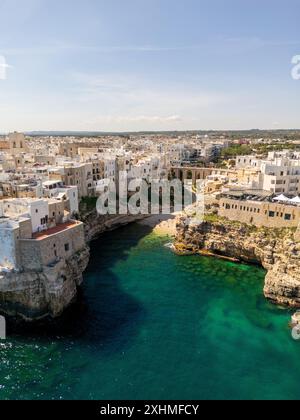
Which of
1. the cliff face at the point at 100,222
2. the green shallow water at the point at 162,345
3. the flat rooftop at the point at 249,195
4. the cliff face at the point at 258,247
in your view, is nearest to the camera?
the green shallow water at the point at 162,345

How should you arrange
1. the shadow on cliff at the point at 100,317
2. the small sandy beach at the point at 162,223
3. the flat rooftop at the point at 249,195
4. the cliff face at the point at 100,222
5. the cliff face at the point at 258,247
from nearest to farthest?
the shadow on cliff at the point at 100,317
the cliff face at the point at 258,247
the flat rooftop at the point at 249,195
the cliff face at the point at 100,222
the small sandy beach at the point at 162,223

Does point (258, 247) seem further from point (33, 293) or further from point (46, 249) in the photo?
point (33, 293)

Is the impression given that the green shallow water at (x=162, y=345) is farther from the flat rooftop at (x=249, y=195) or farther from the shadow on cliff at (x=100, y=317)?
the flat rooftop at (x=249, y=195)

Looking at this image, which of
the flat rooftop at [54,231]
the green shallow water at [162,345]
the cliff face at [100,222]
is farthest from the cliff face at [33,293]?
the cliff face at [100,222]

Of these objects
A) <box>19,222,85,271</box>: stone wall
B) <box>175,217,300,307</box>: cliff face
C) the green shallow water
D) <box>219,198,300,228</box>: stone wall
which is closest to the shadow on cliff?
the green shallow water

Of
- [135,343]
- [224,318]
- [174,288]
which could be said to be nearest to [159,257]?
[174,288]

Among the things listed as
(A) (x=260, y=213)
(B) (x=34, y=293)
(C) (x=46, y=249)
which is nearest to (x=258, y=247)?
(A) (x=260, y=213)
